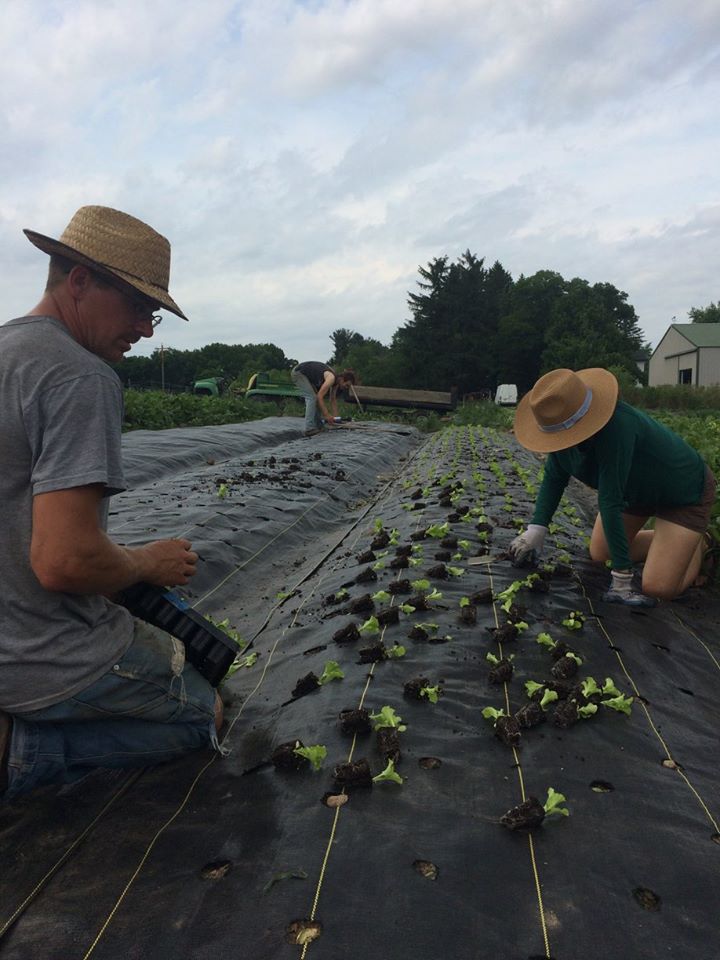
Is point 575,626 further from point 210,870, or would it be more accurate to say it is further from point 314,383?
point 314,383

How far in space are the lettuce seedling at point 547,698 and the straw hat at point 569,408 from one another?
177 cm

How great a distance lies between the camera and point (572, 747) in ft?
9.10

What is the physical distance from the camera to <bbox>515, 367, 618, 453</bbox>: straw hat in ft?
14.3

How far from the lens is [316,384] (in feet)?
56.3

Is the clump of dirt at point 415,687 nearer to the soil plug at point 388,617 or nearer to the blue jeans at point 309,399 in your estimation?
the soil plug at point 388,617

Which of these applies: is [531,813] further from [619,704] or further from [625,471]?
[625,471]

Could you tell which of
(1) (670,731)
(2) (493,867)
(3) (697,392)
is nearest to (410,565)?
(1) (670,731)

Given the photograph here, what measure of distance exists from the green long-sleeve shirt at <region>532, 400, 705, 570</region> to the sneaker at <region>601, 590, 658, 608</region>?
0.67ft

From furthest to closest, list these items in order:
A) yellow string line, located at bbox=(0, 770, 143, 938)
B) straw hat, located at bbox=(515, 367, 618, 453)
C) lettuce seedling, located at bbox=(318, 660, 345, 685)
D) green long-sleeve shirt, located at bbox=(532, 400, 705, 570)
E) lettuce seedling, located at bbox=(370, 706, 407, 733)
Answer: green long-sleeve shirt, located at bbox=(532, 400, 705, 570), straw hat, located at bbox=(515, 367, 618, 453), lettuce seedling, located at bbox=(318, 660, 345, 685), lettuce seedling, located at bbox=(370, 706, 407, 733), yellow string line, located at bbox=(0, 770, 143, 938)

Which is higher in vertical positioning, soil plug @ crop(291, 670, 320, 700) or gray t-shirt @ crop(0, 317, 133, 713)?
gray t-shirt @ crop(0, 317, 133, 713)

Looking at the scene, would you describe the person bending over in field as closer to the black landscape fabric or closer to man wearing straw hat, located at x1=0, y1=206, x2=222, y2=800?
the black landscape fabric

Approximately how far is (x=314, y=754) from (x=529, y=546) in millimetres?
2920

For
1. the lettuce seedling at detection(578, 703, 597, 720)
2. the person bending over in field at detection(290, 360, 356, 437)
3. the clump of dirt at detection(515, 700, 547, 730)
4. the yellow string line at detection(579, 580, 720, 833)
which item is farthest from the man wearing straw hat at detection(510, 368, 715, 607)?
the person bending over in field at detection(290, 360, 356, 437)

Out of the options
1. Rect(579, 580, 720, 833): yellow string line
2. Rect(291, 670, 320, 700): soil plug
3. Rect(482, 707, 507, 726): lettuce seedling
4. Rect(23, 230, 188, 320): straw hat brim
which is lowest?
Rect(579, 580, 720, 833): yellow string line
